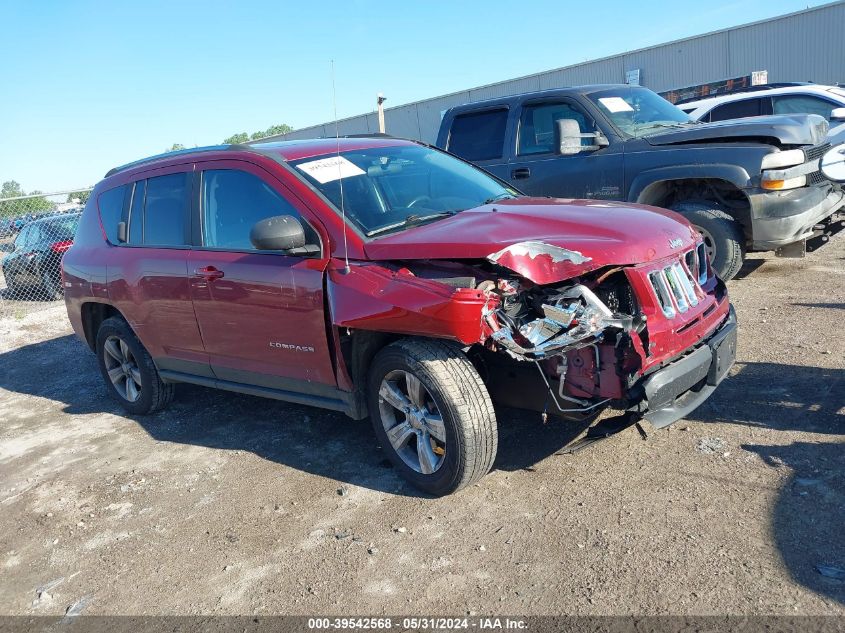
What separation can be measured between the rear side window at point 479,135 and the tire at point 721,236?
7.41 ft

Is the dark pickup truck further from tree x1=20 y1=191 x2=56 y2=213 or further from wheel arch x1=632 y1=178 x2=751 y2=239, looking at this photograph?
tree x1=20 y1=191 x2=56 y2=213

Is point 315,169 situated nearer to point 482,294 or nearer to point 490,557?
point 482,294

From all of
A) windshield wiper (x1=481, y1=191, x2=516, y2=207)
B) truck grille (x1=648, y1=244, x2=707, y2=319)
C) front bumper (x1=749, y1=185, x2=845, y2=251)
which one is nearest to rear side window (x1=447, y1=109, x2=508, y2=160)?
front bumper (x1=749, y1=185, x2=845, y2=251)

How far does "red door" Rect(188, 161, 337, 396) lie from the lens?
153 inches

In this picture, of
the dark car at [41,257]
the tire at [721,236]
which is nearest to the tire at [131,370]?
the tire at [721,236]

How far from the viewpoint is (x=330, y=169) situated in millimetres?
4152

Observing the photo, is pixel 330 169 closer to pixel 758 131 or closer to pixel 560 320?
pixel 560 320

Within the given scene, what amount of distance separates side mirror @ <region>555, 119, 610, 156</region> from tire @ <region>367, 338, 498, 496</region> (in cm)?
376

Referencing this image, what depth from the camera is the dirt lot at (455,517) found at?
2.80m

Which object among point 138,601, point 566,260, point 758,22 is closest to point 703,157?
point 566,260

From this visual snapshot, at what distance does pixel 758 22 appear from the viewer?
21.2m

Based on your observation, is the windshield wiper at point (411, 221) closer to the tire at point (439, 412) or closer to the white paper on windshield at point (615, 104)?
the tire at point (439, 412)

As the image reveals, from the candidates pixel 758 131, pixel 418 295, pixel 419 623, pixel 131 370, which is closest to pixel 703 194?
pixel 758 131

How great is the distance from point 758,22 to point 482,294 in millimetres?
22683
